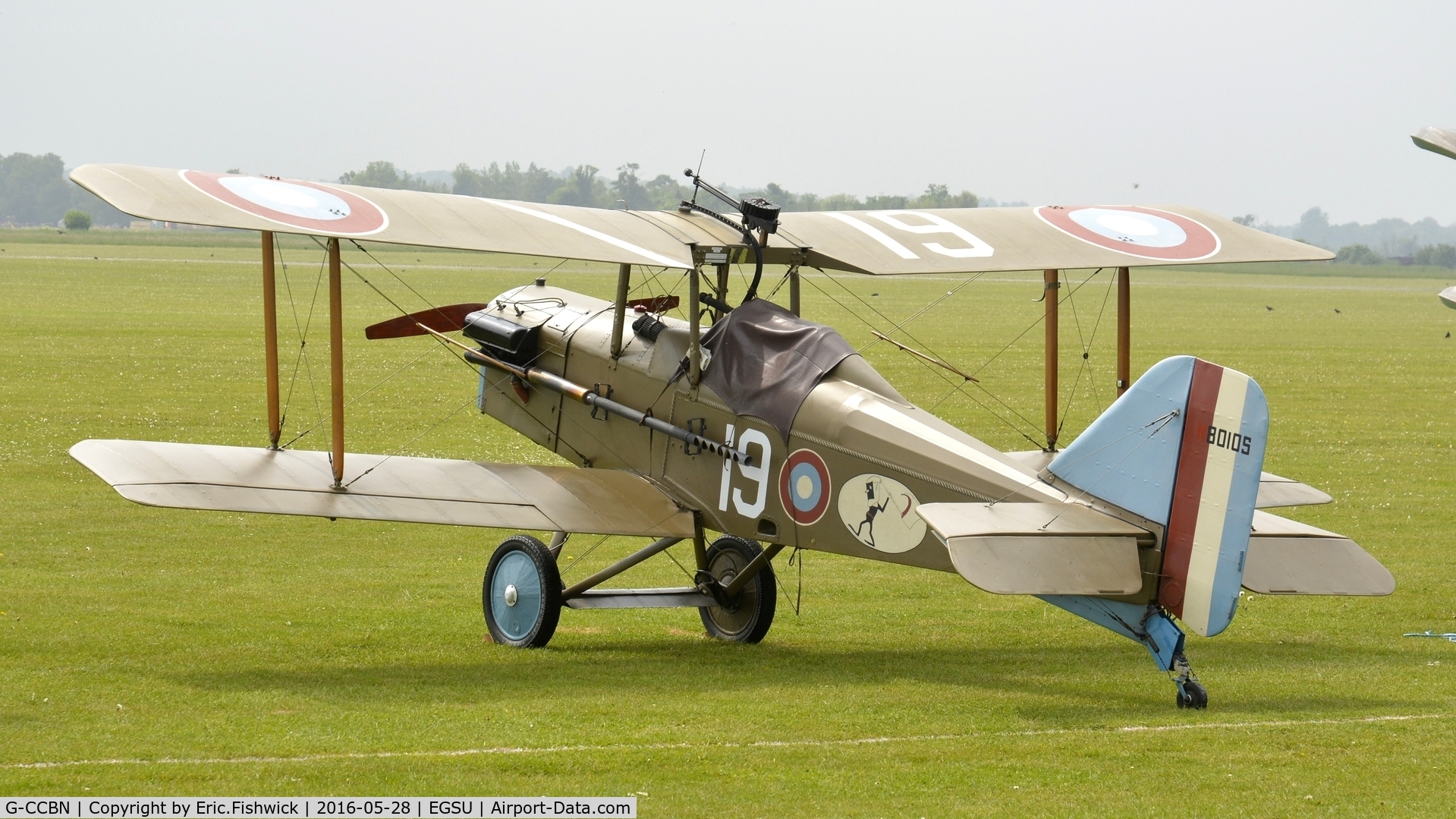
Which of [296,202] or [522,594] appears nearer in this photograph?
[296,202]

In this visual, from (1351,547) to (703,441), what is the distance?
3.70 meters

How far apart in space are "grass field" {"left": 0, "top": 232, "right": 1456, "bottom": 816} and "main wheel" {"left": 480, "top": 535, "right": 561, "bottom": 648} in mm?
201

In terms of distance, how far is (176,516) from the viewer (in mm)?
14547

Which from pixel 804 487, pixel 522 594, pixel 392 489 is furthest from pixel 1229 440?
pixel 392 489

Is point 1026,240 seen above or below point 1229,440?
above

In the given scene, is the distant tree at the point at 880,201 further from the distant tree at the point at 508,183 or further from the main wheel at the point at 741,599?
the main wheel at the point at 741,599

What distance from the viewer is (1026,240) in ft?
37.0

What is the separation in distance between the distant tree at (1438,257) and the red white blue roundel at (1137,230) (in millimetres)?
139411

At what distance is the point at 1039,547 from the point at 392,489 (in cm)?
398

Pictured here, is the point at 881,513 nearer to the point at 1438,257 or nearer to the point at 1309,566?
the point at 1309,566

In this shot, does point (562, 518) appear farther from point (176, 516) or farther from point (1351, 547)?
point (176, 516)

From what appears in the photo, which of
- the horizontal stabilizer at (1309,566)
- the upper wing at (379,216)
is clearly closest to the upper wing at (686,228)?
the upper wing at (379,216)

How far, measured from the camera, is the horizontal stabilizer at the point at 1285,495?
9.93m

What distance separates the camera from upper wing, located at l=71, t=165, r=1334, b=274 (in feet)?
28.4
